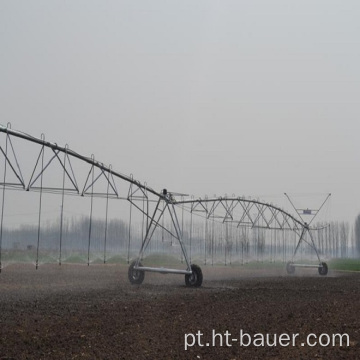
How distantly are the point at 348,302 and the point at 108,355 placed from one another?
1054 centimetres

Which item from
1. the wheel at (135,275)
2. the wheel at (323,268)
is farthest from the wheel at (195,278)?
the wheel at (323,268)

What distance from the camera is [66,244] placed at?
40.1m

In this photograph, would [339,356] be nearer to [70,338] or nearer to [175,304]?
[70,338]

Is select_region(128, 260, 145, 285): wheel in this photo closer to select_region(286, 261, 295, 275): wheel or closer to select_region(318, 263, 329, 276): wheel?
select_region(286, 261, 295, 275): wheel

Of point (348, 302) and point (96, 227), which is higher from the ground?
point (96, 227)

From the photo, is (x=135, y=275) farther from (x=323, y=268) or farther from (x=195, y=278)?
(x=323, y=268)

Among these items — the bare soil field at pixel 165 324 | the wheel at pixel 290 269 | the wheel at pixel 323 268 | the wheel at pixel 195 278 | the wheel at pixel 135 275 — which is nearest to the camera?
the bare soil field at pixel 165 324

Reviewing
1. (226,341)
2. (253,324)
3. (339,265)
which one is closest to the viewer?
(226,341)

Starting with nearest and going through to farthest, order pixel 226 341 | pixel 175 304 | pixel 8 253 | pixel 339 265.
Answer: pixel 226 341, pixel 175 304, pixel 8 253, pixel 339 265

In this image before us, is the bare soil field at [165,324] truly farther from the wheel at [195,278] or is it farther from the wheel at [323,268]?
the wheel at [323,268]

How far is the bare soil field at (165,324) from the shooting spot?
10.5m

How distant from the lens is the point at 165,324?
13336 millimetres

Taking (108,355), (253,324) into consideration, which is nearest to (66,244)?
(253,324)

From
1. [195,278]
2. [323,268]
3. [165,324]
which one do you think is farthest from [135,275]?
[323,268]
